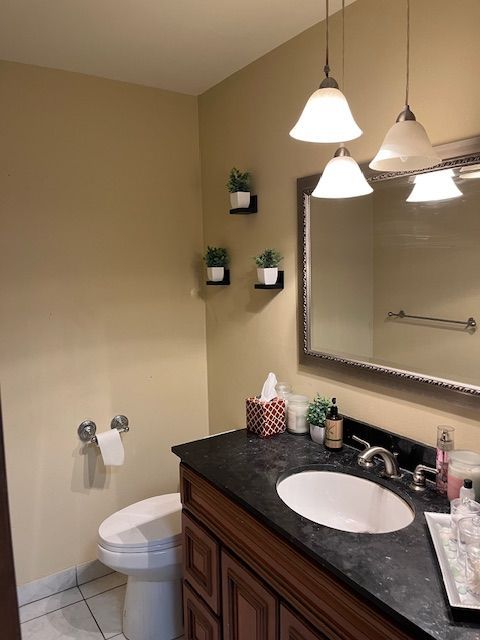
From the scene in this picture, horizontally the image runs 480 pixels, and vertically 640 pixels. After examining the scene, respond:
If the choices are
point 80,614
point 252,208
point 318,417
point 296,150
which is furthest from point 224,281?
point 80,614

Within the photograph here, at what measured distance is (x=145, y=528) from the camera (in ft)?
6.61

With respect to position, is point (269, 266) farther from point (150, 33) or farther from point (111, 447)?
point (111, 447)

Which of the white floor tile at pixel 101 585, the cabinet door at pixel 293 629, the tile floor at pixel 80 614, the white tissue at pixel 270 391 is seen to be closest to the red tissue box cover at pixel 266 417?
the white tissue at pixel 270 391

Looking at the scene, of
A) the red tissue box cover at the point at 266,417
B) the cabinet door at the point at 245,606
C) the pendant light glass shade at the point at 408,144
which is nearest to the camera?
the pendant light glass shade at the point at 408,144

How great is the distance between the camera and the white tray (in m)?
0.94

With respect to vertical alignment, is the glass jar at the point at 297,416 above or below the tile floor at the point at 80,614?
above

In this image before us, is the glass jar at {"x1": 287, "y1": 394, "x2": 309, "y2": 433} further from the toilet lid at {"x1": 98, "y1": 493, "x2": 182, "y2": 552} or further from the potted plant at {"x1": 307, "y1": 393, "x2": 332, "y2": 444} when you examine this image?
the toilet lid at {"x1": 98, "y1": 493, "x2": 182, "y2": 552}

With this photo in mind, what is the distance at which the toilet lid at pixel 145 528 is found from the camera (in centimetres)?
191

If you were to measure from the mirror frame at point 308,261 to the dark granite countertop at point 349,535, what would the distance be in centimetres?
31

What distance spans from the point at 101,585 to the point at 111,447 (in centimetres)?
70

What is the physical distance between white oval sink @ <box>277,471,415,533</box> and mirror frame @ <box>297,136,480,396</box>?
14.2 inches

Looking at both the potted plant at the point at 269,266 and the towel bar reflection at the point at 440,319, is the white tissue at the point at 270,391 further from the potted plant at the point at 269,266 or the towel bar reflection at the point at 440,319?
the towel bar reflection at the point at 440,319

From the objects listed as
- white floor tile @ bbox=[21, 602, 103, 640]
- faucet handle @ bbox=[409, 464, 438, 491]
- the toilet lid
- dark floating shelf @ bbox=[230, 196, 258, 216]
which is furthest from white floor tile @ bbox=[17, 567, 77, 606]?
dark floating shelf @ bbox=[230, 196, 258, 216]

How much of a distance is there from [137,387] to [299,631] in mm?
1519
